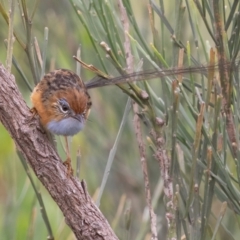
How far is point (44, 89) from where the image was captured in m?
1.92

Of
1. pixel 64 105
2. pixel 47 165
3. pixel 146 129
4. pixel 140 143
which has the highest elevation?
A: pixel 146 129

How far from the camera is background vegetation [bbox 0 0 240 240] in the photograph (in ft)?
4.86

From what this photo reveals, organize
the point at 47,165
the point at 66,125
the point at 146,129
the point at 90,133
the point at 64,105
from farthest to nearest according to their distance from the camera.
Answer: the point at 90,133, the point at 146,129, the point at 64,105, the point at 66,125, the point at 47,165

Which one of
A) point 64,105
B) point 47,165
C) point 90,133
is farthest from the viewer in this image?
point 90,133

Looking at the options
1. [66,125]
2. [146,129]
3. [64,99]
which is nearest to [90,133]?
[146,129]

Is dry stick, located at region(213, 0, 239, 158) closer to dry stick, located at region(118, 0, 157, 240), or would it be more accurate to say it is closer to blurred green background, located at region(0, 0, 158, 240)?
dry stick, located at region(118, 0, 157, 240)

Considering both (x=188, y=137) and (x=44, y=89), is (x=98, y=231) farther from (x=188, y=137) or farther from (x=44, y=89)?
(x=44, y=89)

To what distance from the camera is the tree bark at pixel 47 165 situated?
55.5 inches

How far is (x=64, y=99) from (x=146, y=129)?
3.62 ft

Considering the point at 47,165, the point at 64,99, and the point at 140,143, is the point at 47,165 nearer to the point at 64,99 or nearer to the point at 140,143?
the point at 140,143

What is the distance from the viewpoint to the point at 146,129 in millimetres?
2969

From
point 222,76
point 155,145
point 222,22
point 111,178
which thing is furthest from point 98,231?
point 111,178

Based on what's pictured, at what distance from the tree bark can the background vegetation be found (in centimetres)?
16

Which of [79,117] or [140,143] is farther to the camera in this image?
[79,117]
